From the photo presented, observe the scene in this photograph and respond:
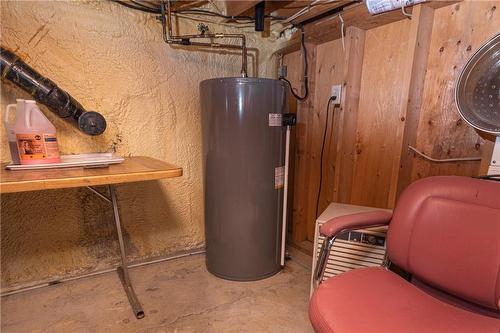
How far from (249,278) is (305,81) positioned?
56.4 inches

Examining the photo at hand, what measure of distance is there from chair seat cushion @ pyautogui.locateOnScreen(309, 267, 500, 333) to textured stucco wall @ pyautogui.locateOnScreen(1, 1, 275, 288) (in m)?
1.36

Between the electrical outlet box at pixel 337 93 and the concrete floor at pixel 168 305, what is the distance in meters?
1.18

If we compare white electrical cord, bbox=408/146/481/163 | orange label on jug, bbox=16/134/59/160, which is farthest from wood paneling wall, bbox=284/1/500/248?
orange label on jug, bbox=16/134/59/160

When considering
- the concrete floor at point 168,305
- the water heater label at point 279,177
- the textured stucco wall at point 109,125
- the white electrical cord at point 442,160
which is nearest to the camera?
the white electrical cord at point 442,160

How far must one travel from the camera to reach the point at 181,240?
6.66ft

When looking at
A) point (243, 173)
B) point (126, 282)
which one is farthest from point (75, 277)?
point (243, 173)

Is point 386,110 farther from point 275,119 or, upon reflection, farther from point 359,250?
point 359,250

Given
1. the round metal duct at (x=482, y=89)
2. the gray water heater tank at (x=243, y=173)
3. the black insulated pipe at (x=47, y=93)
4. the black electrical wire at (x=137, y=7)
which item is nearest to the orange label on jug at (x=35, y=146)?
the black insulated pipe at (x=47, y=93)

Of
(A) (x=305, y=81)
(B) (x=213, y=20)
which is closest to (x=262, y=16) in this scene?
(B) (x=213, y=20)

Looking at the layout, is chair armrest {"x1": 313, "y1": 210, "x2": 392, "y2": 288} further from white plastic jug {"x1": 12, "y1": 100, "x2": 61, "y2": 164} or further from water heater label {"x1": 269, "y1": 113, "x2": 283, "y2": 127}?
white plastic jug {"x1": 12, "y1": 100, "x2": 61, "y2": 164}

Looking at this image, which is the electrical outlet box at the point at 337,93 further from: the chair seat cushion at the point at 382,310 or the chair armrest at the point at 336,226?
the chair seat cushion at the point at 382,310

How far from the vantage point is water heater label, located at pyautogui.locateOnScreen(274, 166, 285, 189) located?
1.67 meters

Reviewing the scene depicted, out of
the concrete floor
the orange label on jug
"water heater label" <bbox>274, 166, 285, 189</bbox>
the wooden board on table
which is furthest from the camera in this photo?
"water heater label" <bbox>274, 166, 285, 189</bbox>

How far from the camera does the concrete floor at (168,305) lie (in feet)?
4.44
